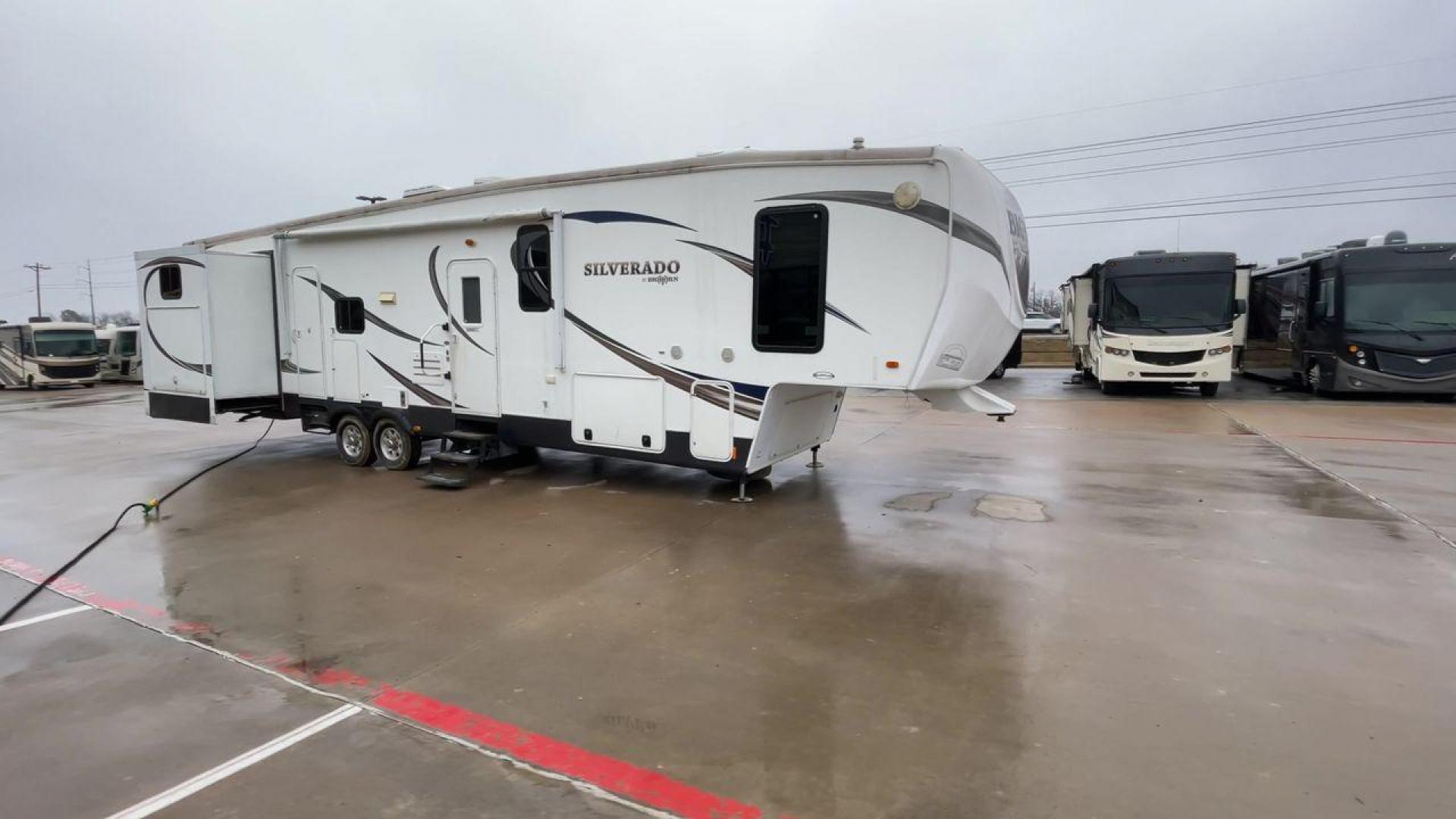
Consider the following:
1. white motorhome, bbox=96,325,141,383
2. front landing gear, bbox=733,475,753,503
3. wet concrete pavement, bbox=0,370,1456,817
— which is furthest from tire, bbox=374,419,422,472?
white motorhome, bbox=96,325,141,383

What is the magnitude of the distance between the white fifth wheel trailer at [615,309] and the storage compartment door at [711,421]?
0.02 m

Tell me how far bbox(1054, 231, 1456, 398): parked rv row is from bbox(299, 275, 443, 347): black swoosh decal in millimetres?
13889

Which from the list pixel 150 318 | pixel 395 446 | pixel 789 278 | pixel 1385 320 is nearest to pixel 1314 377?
pixel 1385 320

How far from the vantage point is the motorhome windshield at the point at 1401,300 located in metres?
14.3

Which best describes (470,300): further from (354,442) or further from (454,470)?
(354,442)

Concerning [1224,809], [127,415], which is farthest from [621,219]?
[127,415]

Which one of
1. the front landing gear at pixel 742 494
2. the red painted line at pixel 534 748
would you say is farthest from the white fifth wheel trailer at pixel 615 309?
the red painted line at pixel 534 748

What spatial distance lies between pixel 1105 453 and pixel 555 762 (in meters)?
8.92

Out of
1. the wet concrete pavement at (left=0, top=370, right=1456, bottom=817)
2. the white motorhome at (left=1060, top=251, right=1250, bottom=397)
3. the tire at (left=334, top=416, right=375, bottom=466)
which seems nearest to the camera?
the wet concrete pavement at (left=0, top=370, right=1456, bottom=817)

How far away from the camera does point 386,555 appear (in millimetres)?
5836

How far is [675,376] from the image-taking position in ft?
23.4

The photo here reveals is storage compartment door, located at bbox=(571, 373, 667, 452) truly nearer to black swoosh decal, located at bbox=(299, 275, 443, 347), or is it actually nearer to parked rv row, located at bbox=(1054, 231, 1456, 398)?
black swoosh decal, located at bbox=(299, 275, 443, 347)

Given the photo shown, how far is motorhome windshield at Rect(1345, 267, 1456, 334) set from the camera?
46.9ft

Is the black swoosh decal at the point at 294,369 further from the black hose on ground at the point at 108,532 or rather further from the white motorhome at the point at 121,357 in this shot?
the white motorhome at the point at 121,357
